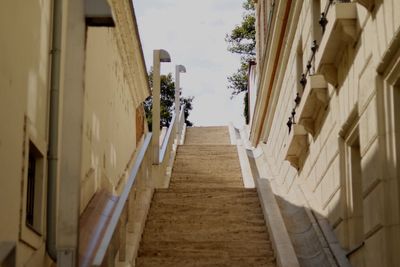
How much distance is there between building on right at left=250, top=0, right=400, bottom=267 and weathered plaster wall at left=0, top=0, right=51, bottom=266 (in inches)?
124

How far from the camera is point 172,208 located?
13648 millimetres

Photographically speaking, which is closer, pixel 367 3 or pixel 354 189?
pixel 367 3

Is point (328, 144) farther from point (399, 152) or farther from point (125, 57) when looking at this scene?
point (125, 57)

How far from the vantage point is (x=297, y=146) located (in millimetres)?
13891

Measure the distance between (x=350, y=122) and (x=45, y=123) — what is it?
3.36 metres

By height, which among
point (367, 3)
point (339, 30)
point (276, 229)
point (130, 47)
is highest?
point (367, 3)

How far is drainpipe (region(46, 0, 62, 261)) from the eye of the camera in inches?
384

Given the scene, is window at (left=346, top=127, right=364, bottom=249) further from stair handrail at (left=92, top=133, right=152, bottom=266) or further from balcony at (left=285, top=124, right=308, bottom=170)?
balcony at (left=285, top=124, right=308, bottom=170)

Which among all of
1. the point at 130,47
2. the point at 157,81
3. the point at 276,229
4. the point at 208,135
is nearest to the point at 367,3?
the point at 276,229

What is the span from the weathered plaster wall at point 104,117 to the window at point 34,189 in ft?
6.47

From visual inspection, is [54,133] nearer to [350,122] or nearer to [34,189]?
[34,189]

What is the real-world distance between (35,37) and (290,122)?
593cm

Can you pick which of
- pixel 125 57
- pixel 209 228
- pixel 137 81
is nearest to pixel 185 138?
pixel 137 81

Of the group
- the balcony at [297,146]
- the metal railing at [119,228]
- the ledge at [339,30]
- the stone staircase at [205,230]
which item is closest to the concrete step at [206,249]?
the stone staircase at [205,230]
